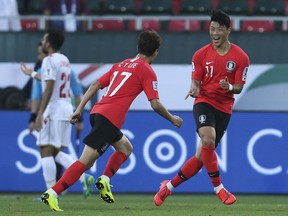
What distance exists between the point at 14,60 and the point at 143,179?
3744 millimetres

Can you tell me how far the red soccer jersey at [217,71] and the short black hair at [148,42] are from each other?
67 centimetres

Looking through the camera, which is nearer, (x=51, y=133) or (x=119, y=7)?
(x=51, y=133)

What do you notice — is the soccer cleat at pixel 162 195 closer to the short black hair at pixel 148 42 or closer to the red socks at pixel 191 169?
the red socks at pixel 191 169

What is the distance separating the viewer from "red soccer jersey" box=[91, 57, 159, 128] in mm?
11078

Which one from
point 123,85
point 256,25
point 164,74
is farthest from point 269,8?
point 123,85

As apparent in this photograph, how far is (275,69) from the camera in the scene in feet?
56.5

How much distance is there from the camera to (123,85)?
36.7 ft

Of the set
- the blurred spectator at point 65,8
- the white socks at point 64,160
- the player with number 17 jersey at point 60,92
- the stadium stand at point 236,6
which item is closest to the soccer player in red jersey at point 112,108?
the player with number 17 jersey at point 60,92

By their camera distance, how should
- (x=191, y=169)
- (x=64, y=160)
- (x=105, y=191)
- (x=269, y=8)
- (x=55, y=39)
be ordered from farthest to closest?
(x=269, y=8)
(x=64, y=160)
(x=55, y=39)
(x=191, y=169)
(x=105, y=191)

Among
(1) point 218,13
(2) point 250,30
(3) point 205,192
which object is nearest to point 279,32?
(2) point 250,30

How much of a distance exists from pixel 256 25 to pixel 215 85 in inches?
258

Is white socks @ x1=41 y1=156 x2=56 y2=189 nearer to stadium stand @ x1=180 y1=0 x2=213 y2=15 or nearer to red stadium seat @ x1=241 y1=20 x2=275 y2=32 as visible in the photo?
red stadium seat @ x1=241 y1=20 x2=275 y2=32

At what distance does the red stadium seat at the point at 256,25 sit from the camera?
18000mm

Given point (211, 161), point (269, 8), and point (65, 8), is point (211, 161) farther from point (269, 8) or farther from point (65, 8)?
point (269, 8)
